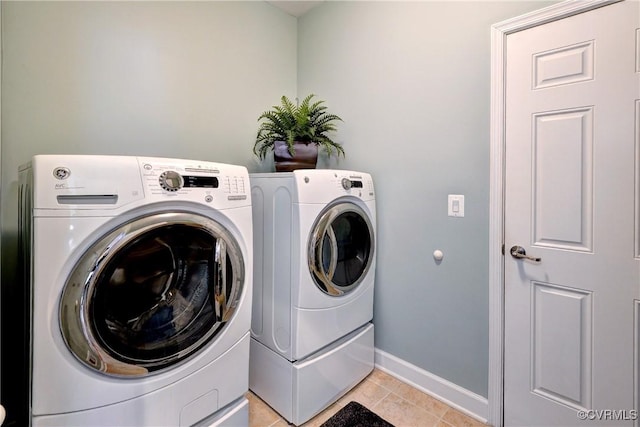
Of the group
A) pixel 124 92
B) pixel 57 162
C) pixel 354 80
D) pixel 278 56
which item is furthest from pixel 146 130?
pixel 354 80

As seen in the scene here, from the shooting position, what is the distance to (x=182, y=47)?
1752mm

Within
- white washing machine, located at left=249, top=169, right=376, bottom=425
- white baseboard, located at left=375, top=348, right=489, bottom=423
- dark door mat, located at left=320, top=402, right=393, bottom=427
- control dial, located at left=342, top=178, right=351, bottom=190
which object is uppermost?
control dial, located at left=342, top=178, right=351, bottom=190

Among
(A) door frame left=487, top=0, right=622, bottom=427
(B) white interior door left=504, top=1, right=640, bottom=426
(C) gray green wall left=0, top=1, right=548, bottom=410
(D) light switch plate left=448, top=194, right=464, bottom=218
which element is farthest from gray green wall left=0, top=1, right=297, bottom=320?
(B) white interior door left=504, top=1, right=640, bottom=426

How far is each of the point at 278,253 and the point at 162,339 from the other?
62 centimetres

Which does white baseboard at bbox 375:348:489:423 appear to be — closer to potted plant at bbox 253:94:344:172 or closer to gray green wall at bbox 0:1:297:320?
potted plant at bbox 253:94:344:172

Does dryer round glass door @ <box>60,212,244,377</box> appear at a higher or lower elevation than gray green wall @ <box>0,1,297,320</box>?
lower

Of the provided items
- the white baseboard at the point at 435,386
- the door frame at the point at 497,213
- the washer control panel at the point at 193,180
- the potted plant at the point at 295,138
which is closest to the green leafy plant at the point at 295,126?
the potted plant at the point at 295,138

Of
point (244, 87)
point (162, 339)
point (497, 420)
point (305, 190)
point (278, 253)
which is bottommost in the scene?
point (497, 420)

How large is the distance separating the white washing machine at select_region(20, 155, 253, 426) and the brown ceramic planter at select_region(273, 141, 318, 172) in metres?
0.56

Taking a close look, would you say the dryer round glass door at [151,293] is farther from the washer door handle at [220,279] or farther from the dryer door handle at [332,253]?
the dryer door handle at [332,253]

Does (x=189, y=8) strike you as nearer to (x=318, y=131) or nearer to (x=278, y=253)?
(x=318, y=131)

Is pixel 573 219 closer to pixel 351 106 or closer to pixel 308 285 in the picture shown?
pixel 308 285

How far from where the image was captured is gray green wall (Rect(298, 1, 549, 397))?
1.50 metres

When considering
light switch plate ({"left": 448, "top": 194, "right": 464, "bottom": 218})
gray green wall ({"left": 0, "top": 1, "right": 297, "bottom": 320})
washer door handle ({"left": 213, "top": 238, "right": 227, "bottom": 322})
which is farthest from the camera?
light switch plate ({"left": 448, "top": 194, "right": 464, "bottom": 218})
